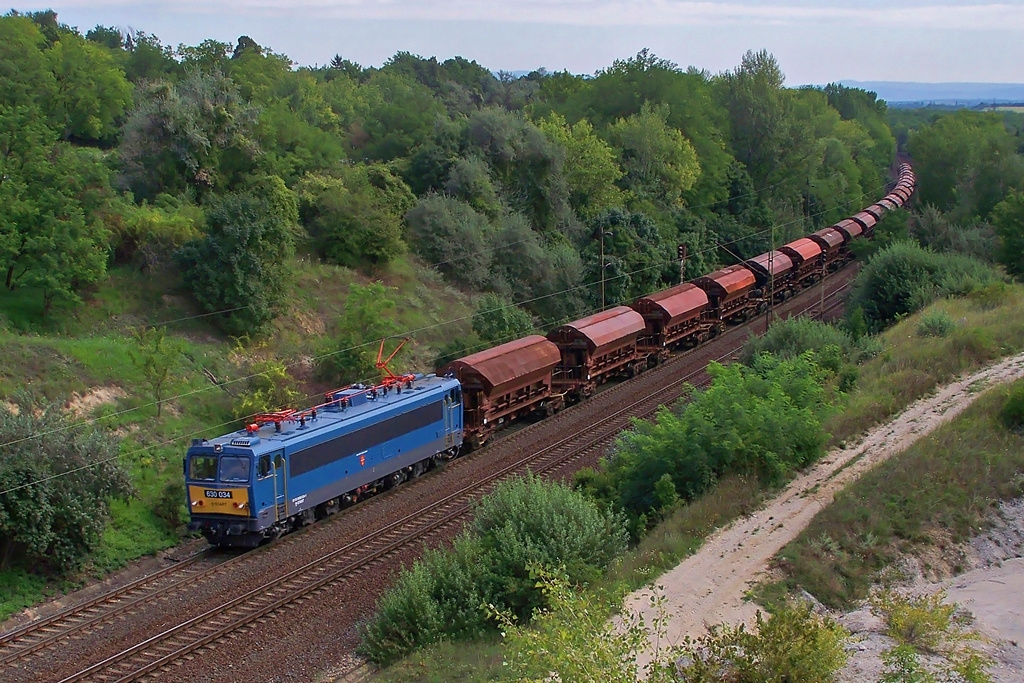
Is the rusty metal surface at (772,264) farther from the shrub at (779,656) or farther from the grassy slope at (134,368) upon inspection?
the shrub at (779,656)

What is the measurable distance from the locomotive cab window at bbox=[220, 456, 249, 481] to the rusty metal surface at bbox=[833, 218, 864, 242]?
50.3 metres

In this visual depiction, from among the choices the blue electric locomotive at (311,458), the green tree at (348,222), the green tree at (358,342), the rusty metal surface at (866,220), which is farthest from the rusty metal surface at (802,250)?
the blue electric locomotive at (311,458)

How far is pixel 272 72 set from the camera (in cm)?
7069

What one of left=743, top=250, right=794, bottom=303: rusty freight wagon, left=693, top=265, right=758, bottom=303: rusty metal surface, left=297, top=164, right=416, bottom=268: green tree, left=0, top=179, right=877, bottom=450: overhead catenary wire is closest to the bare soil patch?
left=0, top=179, right=877, bottom=450: overhead catenary wire

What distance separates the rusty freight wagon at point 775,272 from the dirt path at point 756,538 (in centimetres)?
2397

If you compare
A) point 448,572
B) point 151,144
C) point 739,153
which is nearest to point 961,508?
point 448,572

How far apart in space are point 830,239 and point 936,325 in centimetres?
2818

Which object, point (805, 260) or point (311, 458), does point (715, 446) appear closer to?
point (311, 458)

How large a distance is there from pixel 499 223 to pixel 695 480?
29.9 m

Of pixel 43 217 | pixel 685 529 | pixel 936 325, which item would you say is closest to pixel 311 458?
pixel 685 529

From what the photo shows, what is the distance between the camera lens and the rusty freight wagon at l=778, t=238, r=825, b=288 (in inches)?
2083

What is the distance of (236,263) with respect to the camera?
104 feet

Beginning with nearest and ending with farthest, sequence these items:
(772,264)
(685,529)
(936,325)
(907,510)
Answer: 1. (685,529)
2. (907,510)
3. (936,325)
4. (772,264)

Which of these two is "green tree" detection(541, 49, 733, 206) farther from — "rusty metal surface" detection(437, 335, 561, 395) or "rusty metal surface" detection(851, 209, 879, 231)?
"rusty metal surface" detection(437, 335, 561, 395)
